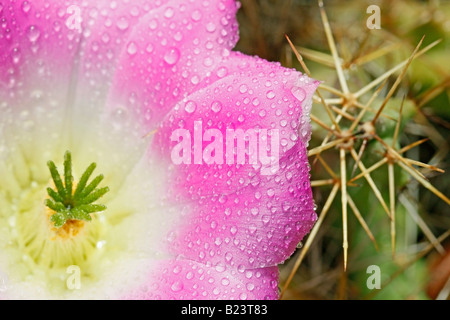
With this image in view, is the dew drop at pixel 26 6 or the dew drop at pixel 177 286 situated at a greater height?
the dew drop at pixel 26 6

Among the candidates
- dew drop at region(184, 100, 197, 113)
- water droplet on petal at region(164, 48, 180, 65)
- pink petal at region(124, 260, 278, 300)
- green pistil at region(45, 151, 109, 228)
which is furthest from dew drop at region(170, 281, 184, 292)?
water droplet on petal at region(164, 48, 180, 65)

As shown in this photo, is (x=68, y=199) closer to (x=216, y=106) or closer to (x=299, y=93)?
(x=216, y=106)

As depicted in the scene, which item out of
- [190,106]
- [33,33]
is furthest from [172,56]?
[33,33]

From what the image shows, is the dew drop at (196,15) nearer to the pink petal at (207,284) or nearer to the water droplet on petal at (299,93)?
the water droplet on petal at (299,93)

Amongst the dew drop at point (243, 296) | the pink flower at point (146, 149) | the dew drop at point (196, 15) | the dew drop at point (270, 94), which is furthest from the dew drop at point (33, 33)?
the dew drop at point (243, 296)
